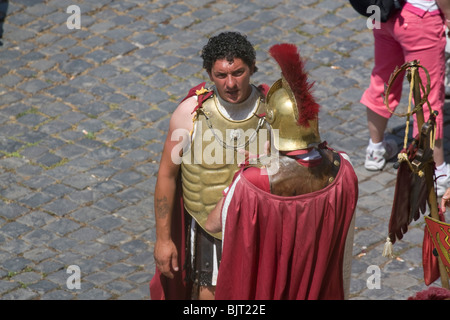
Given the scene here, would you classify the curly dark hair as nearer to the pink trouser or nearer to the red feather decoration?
the red feather decoration

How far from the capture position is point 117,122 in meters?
7.88

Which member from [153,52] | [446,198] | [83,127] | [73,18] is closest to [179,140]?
[446,198]

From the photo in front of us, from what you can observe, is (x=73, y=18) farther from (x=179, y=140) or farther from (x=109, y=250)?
A: (x=179, y=140)

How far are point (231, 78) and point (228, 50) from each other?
151 millimetres

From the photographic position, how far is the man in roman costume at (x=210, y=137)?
15.7ft

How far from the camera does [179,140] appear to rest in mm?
4844

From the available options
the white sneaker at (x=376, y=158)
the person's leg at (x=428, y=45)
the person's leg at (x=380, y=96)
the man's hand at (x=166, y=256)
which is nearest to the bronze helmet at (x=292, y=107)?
the man's hand at (x=166, y=256)

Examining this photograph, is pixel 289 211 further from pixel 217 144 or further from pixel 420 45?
pixel 420 45

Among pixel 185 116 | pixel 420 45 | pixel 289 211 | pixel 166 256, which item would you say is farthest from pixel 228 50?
pixel 420 45

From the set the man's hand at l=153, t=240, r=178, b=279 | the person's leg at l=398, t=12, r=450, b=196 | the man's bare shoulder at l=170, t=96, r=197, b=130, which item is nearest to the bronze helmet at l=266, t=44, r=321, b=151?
the man's bare shoulder at l=170, t=96, r=197, b=130

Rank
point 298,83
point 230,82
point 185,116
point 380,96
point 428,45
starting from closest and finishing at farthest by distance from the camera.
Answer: point 298,83
point 230,82
point 185,116
point 428,45
point 380,96

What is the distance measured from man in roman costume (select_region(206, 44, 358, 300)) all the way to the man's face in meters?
0.46

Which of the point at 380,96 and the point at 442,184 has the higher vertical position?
the point at 380,96

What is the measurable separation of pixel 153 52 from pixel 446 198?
14.7 feet
